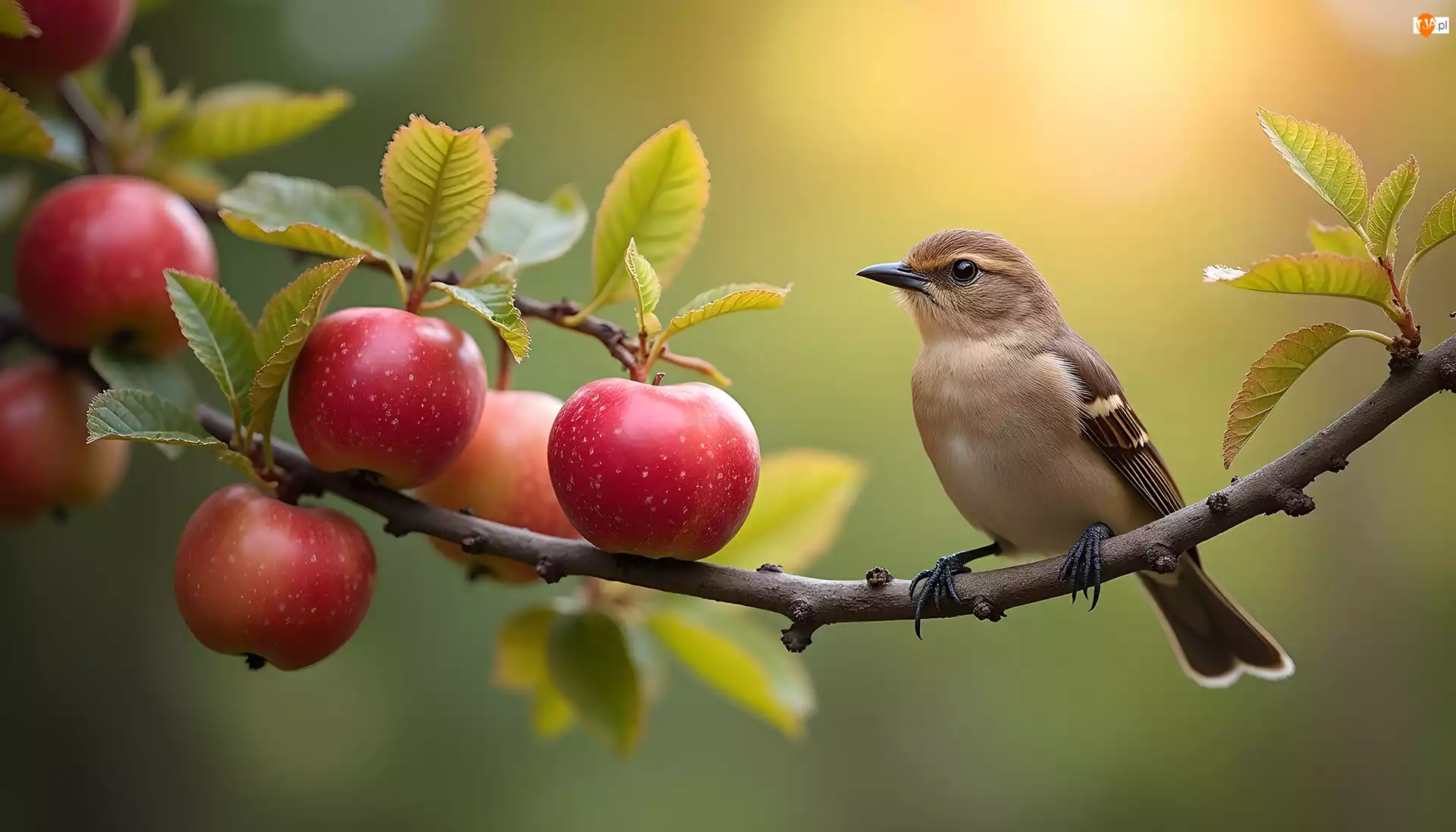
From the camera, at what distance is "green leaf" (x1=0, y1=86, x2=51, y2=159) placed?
5.04ft

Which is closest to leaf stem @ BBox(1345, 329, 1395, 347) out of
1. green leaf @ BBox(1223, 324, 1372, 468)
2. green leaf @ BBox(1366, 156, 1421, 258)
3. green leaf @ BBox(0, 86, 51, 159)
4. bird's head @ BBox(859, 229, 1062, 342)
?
green leaf @ BBox(1223, 324, 1372, 468)

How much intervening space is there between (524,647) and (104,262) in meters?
0.95

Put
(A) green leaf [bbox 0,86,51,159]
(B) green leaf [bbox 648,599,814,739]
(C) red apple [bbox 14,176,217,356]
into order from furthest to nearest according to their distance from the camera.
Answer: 1. (B) green leaf [bbox 648,599,814,739]
2. (C) red apple [bbox 14,176,217,356]
3. (A) green leaf [bbox 0,86,51,159]

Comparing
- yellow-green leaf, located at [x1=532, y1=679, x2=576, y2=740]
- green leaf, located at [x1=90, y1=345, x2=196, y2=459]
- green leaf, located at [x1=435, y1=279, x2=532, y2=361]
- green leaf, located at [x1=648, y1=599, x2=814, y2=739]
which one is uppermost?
green leaf, located at [x1=435, y1=279, x2=532, y2=361]

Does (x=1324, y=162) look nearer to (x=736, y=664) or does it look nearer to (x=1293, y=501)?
(x=1293, y=501)

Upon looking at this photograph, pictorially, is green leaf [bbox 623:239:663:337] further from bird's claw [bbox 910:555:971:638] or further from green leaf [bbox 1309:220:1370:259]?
green leaf [bbox 1309:220:1370:259]

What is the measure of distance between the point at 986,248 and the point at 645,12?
9.47 ft

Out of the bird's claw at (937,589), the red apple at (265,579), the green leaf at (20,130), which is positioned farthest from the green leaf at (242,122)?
the bird's claw at (937,589)

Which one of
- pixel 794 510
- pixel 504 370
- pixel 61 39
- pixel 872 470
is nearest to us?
pixel 61 39

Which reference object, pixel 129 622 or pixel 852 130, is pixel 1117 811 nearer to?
pixel 852 130

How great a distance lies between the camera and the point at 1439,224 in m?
1.23

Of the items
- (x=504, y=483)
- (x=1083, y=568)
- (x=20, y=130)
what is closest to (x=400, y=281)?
(x=504, y=483)

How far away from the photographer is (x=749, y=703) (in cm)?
204

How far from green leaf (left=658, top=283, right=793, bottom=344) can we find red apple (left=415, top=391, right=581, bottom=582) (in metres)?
0.40
